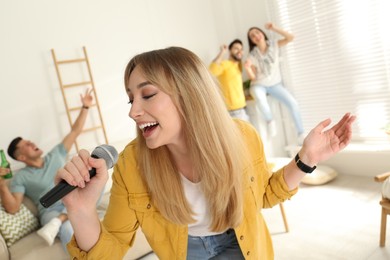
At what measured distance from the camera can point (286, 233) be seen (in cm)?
267

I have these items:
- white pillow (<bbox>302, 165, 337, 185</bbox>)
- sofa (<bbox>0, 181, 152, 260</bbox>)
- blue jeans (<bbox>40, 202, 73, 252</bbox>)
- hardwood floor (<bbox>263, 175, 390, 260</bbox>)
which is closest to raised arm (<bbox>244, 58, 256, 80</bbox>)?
white pillow (<bbox>302, 165, 337, 185</bbox>)

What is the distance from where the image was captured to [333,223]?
268 centimetres

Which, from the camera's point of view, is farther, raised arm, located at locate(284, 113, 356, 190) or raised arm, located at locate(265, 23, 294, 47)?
raised arm, located at locate(265, 23, 294, 47)

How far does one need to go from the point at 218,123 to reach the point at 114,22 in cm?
326

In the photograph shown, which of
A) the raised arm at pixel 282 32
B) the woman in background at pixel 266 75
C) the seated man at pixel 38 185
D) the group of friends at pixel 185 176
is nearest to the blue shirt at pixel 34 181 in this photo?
the seated man at pixel 38 185

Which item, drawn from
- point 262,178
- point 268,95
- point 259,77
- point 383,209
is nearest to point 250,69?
point 259,77

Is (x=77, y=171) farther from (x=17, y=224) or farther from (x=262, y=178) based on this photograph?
(x=17, y=224)

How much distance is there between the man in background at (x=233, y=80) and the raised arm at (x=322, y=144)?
287 cm

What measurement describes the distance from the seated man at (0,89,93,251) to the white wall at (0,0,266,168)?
0.57 meters

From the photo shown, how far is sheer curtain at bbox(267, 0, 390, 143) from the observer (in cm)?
324

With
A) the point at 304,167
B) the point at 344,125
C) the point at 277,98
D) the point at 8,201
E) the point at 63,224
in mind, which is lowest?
the point at 63,224

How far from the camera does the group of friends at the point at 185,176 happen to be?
1.07 metres

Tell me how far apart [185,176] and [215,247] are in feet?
1.01

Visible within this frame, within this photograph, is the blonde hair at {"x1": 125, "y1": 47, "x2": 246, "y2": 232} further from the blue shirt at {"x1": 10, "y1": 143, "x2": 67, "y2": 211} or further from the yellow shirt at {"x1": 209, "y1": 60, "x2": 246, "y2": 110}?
the yellow shirt at {"x1": 209, "y1": 60, "x2": 246, "y2": 110}
